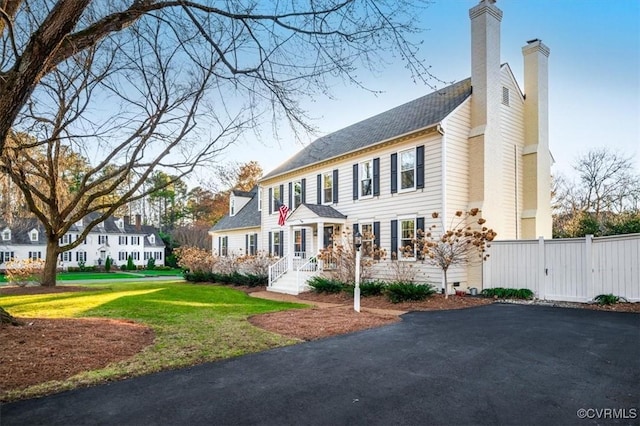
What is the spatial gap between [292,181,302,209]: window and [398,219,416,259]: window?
7.09 metres

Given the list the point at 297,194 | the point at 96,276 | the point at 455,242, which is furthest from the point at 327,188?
the point at 96,276

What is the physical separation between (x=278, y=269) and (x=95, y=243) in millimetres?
33329

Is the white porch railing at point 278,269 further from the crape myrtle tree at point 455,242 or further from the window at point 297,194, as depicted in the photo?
the crape myrtle tree at point 455,242

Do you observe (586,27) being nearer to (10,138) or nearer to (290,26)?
(290,26)

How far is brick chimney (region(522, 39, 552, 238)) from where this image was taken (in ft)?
48.7

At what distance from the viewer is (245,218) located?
25656mm

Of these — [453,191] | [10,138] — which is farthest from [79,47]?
[453,191]

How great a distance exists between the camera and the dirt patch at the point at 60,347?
→ 441 cm

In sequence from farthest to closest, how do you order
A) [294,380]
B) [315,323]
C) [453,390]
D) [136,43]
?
[136,43] → [315,323] → [294,380] → [453,390]

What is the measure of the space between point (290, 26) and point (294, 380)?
15.2 ft

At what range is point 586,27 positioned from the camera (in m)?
9.94

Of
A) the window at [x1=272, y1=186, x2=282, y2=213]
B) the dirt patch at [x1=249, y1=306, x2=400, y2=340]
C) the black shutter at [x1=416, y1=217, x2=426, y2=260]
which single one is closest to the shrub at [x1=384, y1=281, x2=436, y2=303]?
the black shutter at [x1=416, y1=217, x2=426, y2=260]

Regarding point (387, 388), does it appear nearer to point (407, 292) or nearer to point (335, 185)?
point (407, 292)

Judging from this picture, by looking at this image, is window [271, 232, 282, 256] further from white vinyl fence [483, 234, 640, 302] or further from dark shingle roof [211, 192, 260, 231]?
white vinyl fence [483, 234, 640, 302]
